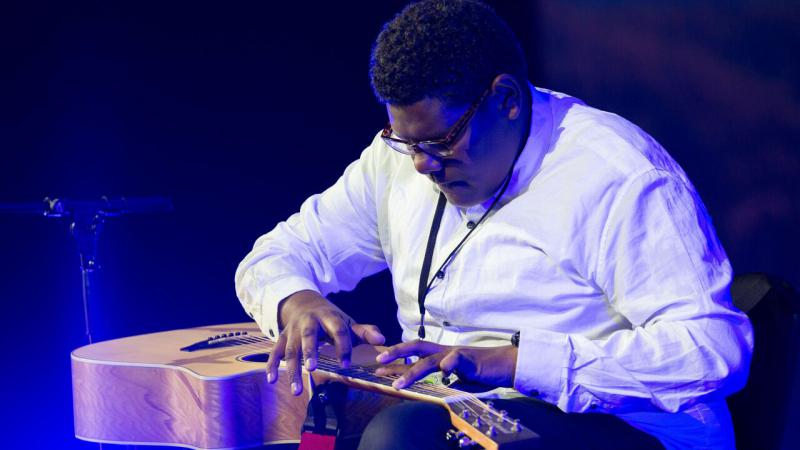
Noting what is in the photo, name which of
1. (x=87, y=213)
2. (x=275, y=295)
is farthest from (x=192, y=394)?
(x=87, y=213)

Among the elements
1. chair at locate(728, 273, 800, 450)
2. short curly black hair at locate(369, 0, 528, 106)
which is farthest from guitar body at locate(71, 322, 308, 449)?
chair at locate(728, 273, 800, 450)

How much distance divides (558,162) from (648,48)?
5.08 feet

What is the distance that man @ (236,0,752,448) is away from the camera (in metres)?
1.65

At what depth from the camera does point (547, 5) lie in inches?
155

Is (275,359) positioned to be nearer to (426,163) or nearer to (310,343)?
(310,343)

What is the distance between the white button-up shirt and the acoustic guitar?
198 millimetres

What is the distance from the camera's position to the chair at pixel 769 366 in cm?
174

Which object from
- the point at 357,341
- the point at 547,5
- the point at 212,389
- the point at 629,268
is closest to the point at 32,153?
the point at 212,389

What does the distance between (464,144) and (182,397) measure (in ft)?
3.89

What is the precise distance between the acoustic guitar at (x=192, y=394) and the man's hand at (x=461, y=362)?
1.07ft

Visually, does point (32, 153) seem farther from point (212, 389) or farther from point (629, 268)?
point (629, 268)

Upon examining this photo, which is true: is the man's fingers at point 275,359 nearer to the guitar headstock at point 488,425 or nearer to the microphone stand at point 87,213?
the guitar headstock at point 488,425

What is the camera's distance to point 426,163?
6.32ft

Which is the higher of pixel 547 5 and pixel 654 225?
pixel 547 5
